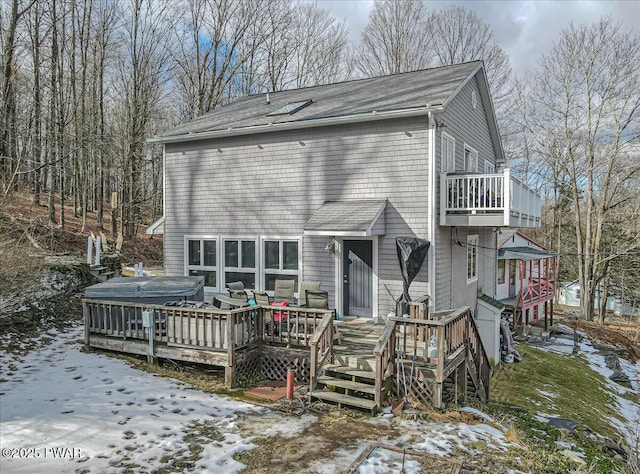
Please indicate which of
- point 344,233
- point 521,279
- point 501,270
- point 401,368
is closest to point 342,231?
point 344,233

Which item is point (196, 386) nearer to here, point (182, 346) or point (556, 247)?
point (182, 346)

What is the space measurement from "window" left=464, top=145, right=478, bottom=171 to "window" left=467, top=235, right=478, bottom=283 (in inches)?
83.8

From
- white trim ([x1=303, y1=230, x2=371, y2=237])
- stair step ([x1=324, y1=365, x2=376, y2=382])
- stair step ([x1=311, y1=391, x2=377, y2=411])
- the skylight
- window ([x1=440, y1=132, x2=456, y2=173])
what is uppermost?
the skylight

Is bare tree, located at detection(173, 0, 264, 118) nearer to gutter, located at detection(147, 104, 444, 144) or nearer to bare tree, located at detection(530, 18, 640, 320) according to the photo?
gutter, located at detection(147, 104, 444, 144)

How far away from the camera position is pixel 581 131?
24906 mm

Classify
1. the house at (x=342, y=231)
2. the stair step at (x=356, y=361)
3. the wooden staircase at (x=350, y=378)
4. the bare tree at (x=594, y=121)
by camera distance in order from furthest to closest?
the bare tree at (x=594, y=121)
the house at (x=342, y=231)
the stair step at (x=356, y=361)
the wooden staircase at (x=350, y=378)

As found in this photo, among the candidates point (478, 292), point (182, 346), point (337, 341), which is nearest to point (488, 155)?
point (478, 292)

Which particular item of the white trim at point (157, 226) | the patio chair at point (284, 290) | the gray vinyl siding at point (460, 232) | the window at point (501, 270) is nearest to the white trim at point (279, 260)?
Answer: the patio chair at point (284, 290)

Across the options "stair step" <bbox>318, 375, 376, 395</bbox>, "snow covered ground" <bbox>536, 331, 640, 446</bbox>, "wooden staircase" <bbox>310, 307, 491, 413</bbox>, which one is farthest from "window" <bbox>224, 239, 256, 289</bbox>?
"snow covered ground" <bbox>536, 331, 640, 446</bbox>

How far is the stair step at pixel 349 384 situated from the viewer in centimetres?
643

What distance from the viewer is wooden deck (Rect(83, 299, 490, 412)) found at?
21.7ft

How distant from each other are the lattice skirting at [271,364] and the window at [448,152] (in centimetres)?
A: 560

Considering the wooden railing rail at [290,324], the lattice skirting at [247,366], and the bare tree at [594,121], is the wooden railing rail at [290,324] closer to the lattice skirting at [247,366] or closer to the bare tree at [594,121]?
the lattice skirting at [247,366]

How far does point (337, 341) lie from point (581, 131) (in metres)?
24.1
